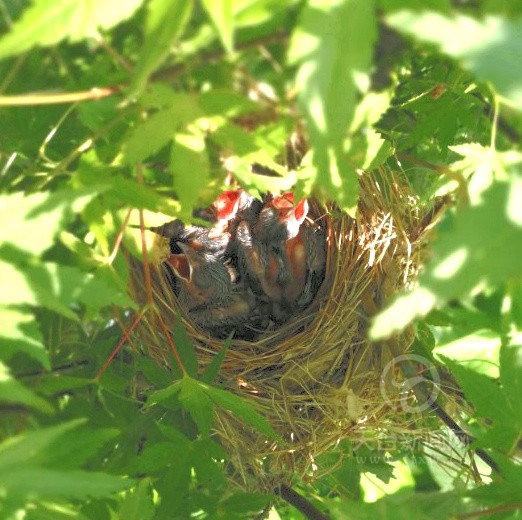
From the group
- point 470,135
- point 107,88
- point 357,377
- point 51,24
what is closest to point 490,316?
point 357,377

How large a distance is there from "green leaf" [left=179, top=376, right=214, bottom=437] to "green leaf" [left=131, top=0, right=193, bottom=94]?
2.53 ft

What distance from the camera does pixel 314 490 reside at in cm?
195

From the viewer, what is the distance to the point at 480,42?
2.42 ft

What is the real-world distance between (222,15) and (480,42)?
10.9 inches

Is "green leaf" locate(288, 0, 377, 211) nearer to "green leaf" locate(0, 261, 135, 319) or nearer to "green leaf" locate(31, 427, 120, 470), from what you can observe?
"green leaf" locate(0, 261, 135, 319)

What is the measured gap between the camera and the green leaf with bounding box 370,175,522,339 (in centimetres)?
Answer: 73

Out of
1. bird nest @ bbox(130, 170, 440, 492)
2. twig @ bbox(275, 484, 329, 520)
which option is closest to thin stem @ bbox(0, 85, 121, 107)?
bird nest @ bbox(130, 170, 440, 492)

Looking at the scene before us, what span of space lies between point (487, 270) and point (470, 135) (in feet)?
3.31

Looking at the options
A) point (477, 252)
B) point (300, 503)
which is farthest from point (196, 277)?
point (477, 252)

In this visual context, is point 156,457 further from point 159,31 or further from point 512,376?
point 159,31

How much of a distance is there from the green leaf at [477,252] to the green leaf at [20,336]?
0.48 metres

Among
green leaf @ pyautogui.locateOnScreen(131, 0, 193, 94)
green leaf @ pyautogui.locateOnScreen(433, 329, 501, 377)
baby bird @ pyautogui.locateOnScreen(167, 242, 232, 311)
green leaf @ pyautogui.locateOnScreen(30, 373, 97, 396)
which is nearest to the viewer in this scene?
green leaf @ pyautogui.locateOnScreen(131, 0, 193, 94)

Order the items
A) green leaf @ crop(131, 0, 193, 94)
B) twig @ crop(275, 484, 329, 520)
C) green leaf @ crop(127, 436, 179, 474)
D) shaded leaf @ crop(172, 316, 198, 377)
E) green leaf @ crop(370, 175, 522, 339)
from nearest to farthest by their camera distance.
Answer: green leaf @ crop(370, 175, 522, 339)
green leaf @ crop(131, 0, 193, 94)
green leaf @ crop(127, 436, 179, 474)
shaded leaf @ crop(172, 316, 198, 377)
twig @ crop(275, 484, 329, 520)

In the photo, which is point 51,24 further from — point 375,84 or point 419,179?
point 419,179
